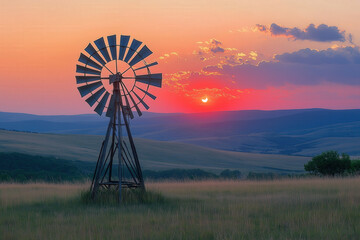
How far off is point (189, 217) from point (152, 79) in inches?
267

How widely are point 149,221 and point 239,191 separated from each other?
28.5 ft

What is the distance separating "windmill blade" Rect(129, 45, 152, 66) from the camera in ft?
57.5

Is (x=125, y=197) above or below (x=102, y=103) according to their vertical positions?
below

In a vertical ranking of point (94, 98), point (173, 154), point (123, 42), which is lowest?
point (173, 154)

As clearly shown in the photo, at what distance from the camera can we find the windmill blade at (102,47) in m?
17.4

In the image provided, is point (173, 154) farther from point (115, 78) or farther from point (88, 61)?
point (88, 61)

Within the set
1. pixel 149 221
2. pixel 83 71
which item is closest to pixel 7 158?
pixel 83 71

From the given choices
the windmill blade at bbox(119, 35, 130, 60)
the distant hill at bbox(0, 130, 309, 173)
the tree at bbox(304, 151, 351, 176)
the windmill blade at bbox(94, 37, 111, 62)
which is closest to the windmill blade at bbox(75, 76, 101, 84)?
the windmill blade at bbox(94, 37, 111, 62)

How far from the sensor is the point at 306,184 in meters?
22.0

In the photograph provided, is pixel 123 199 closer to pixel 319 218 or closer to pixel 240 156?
pixel 319 218

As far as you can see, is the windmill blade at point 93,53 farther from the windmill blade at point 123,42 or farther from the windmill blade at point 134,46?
the windmill blade at point 134,46

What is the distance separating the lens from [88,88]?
17781 mm

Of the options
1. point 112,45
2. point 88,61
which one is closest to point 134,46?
Result: point 112,45

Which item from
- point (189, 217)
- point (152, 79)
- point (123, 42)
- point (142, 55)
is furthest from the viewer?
point (152, 79)
